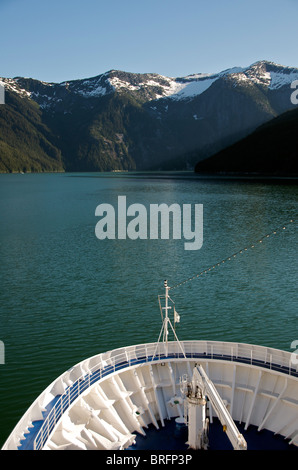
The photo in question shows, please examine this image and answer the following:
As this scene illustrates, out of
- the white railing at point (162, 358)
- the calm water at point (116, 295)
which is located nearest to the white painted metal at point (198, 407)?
the white railing at point (162, 358)

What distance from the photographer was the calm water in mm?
27562

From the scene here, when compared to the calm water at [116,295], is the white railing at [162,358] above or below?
below

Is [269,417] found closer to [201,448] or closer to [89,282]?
[201,448]

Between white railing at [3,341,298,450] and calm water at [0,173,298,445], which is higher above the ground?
calm water at [0,173,298,445]

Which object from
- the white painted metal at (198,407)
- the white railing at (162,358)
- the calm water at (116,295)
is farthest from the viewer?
the calm water at (116,295)

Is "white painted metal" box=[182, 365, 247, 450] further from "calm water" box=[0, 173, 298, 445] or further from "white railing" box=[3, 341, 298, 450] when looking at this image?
"calm water" box=[0, 173, 298, 445]

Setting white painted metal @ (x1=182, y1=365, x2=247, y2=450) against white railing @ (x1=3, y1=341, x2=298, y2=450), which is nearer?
white painted metal @ (x1=182, y1=365, x2=247, y2=450)

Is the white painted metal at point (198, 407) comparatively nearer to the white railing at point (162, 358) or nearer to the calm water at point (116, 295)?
the white railing at point (162, 358)

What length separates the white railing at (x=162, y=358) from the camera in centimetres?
1889

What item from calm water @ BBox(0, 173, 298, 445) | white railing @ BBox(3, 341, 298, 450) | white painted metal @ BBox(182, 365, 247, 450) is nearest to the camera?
white painted metal @ BBox(182, 365, 247, 450)

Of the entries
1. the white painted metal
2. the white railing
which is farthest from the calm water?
the white painted metal

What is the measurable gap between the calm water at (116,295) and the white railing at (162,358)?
4153mm

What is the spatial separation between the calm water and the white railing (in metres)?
4.15

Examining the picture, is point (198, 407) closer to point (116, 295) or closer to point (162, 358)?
point (162, 358)
